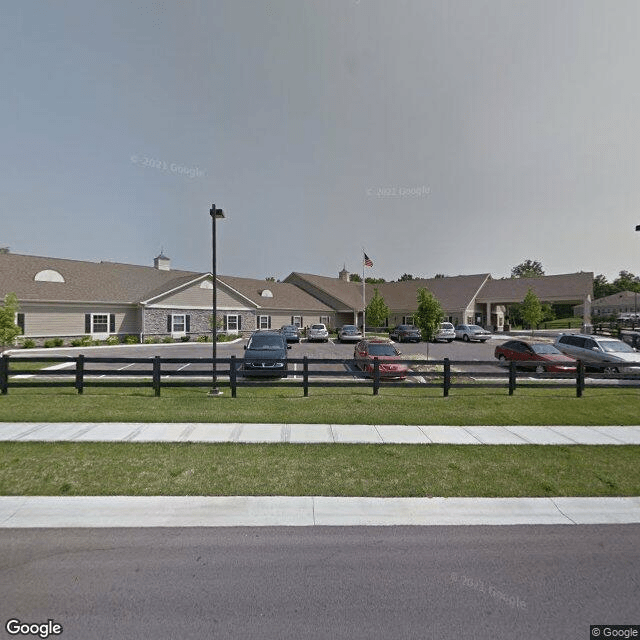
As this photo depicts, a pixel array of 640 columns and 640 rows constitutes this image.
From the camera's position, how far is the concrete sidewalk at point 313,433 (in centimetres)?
750

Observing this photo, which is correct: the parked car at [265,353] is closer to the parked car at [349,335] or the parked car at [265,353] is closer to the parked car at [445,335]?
the parked car at [349,335]

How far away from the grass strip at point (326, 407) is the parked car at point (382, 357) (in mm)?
1911

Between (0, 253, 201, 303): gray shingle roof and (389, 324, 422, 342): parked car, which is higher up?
(0, 253, 201, 303): gray shingle roof

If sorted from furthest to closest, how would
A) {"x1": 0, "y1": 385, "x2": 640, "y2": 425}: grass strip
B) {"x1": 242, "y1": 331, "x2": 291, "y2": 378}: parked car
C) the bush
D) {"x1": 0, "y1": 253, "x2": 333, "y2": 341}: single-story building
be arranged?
{"x1": 0, "y1": 253, "x2": 333, "y2": 341}: single-story building, the bush, {"x1": 242, "y1": 331, "x2": 291, "y2": 378}: parked car, {"x1": 0, "y1": 385, "x2": 640, "y2": 425}: grass strip

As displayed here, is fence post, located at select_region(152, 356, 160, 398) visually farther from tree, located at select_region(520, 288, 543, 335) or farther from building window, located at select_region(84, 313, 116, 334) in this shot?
tree, located at select_region(520, 288, 543, 335)

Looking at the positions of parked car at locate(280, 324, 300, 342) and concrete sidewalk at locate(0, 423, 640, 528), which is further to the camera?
parked car at locate(280, 324, 300, 342)

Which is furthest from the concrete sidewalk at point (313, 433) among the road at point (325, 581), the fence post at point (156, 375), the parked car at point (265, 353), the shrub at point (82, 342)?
the shrub at point (82, 342)

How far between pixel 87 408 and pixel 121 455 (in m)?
3.85

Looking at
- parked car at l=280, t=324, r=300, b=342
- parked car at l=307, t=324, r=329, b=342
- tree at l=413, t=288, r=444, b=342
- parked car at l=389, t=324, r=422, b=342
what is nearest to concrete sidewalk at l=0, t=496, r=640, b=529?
tree at l=413, t=288, r=444, b=342

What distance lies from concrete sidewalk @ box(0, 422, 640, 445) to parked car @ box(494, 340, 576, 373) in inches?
275

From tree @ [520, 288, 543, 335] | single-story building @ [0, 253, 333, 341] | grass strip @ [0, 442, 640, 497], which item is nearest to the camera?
grass strip @ [0, 442, 640, 497]

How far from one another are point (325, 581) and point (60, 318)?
30.4 m

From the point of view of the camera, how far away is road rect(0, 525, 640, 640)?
10.1 feet

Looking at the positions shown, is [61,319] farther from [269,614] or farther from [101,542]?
[269,614]
